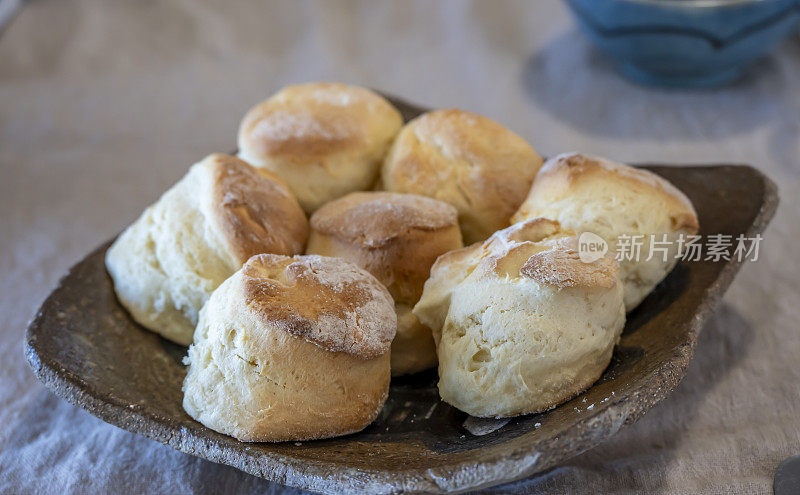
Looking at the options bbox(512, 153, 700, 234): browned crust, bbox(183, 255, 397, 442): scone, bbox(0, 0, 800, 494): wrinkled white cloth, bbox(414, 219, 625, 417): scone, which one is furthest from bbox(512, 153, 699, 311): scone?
bbox(183, 255, 397, 442): scone

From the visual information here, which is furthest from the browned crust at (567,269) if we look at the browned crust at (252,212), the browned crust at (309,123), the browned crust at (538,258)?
the browned crust at (309,123)

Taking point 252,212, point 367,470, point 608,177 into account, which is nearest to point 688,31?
point 608,177

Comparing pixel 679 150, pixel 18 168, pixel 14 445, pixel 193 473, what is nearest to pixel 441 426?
pixel 193 473

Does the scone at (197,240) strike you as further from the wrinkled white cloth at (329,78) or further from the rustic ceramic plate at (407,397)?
the wrinkled white cloth at (329,78)

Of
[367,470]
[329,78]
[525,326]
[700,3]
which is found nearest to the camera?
[367,470]

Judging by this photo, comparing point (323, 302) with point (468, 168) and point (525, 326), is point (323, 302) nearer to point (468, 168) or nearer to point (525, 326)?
point (525, 326)

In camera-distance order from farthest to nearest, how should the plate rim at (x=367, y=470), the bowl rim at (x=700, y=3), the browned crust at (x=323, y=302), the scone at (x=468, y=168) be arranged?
the bowl rim at (x=700, y=3)
the scone at (x=468, y=168)
the browned crust at (x=323, y=302)
the plate rim at (x=367, y=470)
